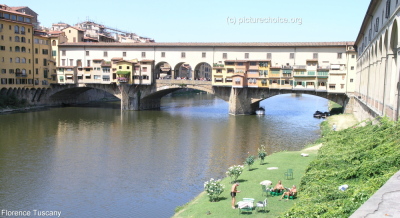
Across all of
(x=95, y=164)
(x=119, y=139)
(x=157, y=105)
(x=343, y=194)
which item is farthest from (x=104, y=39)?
(x=343, y=194)

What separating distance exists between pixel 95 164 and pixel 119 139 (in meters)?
10.6

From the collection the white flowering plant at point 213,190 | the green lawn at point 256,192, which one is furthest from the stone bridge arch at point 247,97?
the white flowering plant at point 213,190

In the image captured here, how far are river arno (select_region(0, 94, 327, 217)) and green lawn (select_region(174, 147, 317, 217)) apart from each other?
5.75 ft

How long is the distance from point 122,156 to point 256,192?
48.7 feet

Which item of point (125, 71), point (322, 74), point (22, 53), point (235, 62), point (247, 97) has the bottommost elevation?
point (247, 97)

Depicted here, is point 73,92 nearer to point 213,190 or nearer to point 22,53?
point 22,53

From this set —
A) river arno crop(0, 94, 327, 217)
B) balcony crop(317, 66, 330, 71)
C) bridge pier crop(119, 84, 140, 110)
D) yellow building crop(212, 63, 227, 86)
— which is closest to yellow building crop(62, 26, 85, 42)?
bridge pier crop(119, 84, 140, 110)

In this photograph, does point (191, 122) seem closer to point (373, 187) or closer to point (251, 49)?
point (251, 49)

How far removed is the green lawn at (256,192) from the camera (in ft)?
51.6

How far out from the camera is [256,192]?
1862cm

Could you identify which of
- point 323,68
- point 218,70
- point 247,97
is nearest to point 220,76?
point 218,70

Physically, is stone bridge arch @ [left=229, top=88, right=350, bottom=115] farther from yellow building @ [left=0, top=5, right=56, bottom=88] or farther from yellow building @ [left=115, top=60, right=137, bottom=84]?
yellow building @ [left=0, top=5, right=56, bottom=88]

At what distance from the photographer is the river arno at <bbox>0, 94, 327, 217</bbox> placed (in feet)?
66.4

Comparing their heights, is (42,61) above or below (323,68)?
above
